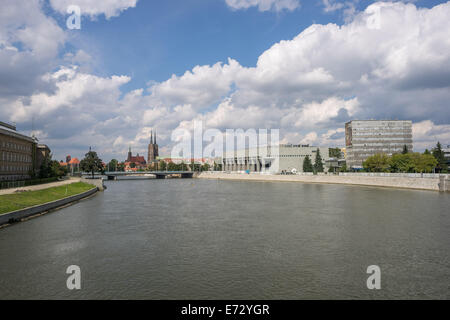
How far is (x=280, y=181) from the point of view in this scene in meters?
120

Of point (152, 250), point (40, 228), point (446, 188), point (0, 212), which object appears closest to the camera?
point (152, 250)

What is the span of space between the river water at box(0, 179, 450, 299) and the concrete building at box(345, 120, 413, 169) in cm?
14525

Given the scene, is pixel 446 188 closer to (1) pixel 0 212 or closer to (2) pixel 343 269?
(2) pixel 343 269

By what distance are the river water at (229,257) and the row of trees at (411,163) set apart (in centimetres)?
6490

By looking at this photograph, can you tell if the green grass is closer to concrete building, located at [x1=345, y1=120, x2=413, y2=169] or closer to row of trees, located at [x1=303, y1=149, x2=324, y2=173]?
row of trees, located at [x1=303, y1=149, x2=324, y2=173]

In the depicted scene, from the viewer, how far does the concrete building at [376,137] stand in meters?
165

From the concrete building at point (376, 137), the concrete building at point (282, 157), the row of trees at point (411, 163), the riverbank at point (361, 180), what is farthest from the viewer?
the concrete building at point (376, 137)

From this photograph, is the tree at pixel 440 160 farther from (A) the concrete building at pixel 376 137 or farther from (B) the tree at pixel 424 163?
(A) the concrete building at pixel 376 137

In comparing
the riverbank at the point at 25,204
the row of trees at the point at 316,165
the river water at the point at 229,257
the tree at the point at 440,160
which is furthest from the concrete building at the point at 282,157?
the river water at the point at 229,257

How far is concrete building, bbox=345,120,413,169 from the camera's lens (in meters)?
165
